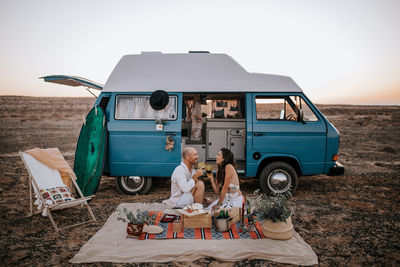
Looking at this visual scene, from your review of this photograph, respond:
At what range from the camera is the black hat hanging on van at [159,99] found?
6.52 metres

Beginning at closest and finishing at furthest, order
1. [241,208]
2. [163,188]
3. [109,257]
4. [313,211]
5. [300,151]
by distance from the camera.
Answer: [109,257], [241,208], [313,211], [300,151], [163,188]

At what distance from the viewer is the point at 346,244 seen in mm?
4605

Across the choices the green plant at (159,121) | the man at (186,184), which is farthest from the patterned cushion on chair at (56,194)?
the green plant at (159,121)

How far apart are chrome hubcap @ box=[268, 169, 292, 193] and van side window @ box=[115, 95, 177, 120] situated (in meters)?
2.68

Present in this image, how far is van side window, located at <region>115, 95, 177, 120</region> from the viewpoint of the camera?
6.70 metres

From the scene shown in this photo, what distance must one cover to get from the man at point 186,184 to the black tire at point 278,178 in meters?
1.87

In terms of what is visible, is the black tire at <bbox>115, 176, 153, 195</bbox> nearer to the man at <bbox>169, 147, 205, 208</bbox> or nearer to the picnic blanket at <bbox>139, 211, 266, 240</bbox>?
the man at <bbox>169, 147, 205, 208</bbox>

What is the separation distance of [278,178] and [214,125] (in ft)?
6.83

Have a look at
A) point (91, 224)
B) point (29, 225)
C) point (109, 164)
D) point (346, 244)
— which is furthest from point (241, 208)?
point (29, 225)

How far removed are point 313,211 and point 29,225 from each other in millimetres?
5316

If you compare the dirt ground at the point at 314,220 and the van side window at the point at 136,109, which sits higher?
the van side window at the point at 136,109

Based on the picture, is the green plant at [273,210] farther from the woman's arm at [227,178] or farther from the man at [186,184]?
the man at [186,184]

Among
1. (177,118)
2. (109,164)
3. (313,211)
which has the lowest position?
(313,211)

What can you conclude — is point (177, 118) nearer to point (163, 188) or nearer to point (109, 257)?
point (163, 188)
